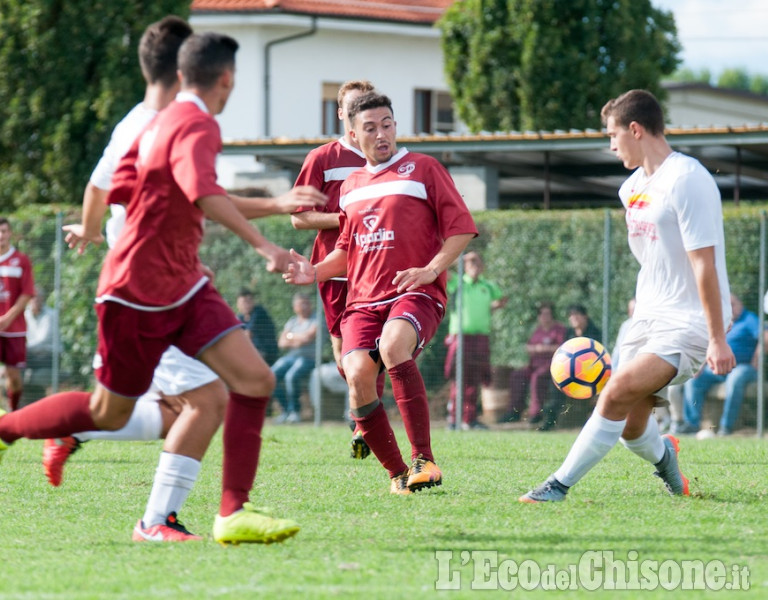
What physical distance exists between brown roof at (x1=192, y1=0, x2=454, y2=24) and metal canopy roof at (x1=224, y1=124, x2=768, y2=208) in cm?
950

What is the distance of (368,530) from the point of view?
600 centimetres

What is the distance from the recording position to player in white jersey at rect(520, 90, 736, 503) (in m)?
6.17

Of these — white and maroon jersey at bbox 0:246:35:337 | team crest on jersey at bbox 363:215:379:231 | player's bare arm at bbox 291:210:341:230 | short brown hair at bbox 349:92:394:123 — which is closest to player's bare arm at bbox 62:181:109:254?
team crest on jersey at bbox 363:215:379:231

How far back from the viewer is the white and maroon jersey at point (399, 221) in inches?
300

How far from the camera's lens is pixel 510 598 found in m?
4.51

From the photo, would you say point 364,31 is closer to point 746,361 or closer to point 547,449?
point 746,361

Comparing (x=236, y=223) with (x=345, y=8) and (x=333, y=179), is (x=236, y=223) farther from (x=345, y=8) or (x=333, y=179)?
(x=345, y=8)

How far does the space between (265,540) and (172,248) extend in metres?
1.35

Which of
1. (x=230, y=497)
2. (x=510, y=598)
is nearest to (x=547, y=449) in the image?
(x=230, y=497)

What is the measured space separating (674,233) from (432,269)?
1.60 meters

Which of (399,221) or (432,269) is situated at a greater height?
(399,221)

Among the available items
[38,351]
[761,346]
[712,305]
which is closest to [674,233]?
[712,305]

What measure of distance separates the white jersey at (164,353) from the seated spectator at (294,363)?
10590mm

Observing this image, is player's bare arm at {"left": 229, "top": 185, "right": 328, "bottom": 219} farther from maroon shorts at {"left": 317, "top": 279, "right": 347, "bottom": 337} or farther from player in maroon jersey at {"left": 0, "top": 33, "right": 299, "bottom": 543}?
maroon shorts at {"left": 317, "top": 279, "right": 347, "bottom": 337}
